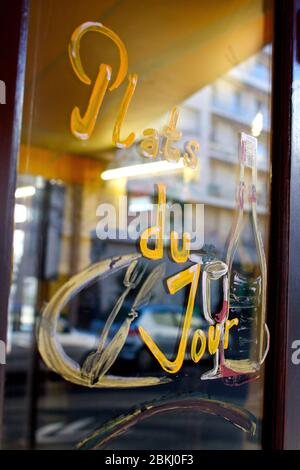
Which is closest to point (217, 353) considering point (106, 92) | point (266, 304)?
point (266, 304)

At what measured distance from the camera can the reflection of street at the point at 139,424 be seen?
6.19 feet

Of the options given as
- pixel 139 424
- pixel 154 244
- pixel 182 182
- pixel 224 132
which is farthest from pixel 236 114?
pixel 139 424

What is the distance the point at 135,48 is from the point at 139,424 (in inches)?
62.2

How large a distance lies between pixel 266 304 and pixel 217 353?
0.25m

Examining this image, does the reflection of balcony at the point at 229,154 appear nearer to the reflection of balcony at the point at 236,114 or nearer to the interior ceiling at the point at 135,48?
the reflection of balcony at the point at 236,114

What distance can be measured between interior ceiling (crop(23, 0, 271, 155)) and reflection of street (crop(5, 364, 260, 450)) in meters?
1.00

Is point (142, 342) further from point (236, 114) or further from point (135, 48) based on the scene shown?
point (236, 114)

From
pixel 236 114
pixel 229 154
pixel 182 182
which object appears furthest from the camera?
pixel 182 182

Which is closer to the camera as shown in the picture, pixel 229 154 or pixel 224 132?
pixel 229 154

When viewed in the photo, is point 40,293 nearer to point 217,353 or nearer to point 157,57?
point 157,57

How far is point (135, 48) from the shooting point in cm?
226

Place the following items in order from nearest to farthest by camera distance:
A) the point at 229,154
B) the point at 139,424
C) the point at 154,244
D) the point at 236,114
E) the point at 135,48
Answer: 1. the point at 154,244
2. the point at 139,424
3. the point at 135,48
4. the point at 229,154
5. the point at 236,114

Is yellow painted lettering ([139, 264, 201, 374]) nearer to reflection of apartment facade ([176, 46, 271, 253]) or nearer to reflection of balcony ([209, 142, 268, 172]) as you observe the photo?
reflection of apartment facade ([176, 46, 271, 253])

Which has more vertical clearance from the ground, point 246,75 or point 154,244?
point 246,75
